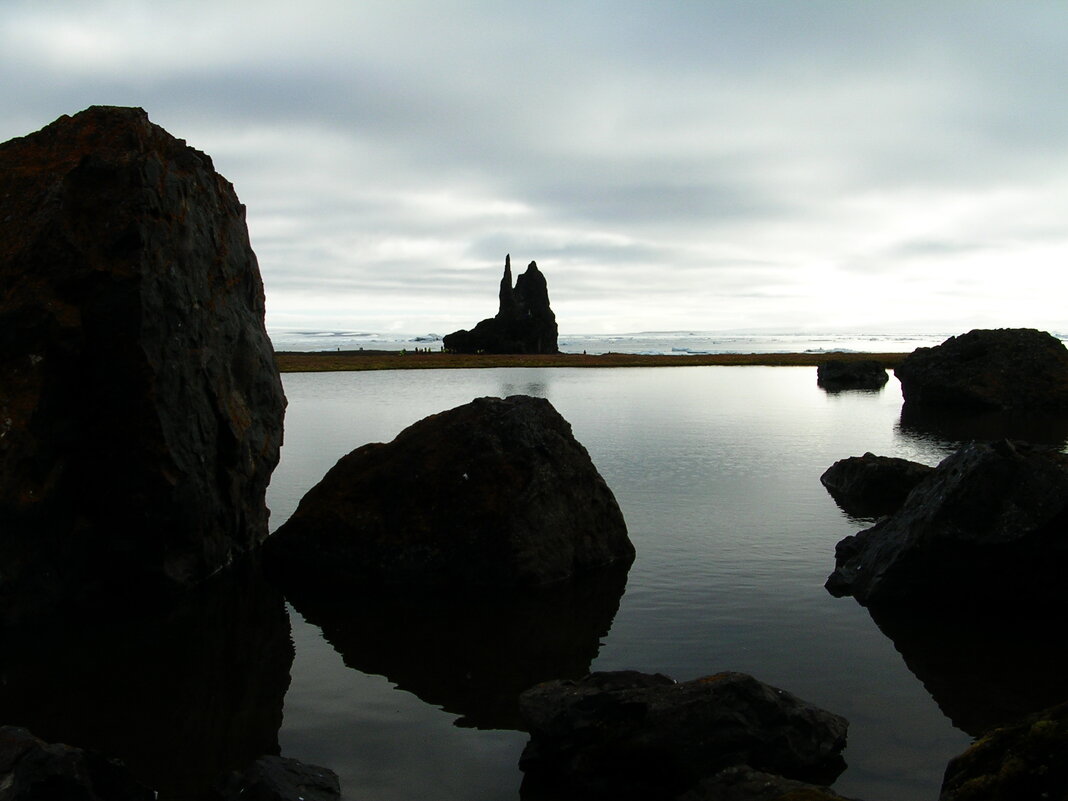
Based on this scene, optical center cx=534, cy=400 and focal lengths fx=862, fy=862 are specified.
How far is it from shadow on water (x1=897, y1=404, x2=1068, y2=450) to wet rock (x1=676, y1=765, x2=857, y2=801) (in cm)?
3159

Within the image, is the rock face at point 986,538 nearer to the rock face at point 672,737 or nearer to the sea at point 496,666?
the sea at point 496,666

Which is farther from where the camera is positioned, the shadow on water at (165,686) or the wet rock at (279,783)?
the shadow on water at (165,686)

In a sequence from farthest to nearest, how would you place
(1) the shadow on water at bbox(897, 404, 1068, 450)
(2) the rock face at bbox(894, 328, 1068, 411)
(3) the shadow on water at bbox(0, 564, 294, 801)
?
(2) the rock face at bbox(894, 328, 1068, 411), (1) the shadow on water at bbox(897, 404, 1068, 450), (3) the shadow on water at bbox(0, 564, 294, 801)

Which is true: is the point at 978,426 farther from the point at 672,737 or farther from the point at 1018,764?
the point at 1018,764

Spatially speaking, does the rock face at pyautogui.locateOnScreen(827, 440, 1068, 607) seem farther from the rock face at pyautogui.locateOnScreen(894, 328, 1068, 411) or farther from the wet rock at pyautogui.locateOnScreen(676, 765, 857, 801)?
the rock face at pyautogui.locateOnScreen(894, 328, 1068, 411)

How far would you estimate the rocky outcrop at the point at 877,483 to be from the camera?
23328 millimetres

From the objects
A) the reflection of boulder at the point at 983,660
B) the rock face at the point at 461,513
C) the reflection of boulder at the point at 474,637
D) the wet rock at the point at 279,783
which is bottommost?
the reflection of boulder at the point at 474,637

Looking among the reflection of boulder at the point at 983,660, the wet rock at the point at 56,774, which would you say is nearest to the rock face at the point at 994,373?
the reflection of boulder at the point at 983,660

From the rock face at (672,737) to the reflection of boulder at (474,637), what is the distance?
1.33m

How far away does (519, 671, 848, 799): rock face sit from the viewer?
342 inches

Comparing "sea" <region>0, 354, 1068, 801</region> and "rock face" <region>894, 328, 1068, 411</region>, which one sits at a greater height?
"rock face" <region>894, 328, 1068, 411</region>

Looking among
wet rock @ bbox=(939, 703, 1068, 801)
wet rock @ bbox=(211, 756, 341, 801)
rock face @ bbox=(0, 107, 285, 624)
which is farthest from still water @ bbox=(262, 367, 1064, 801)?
rock face @ bbox=(0, 107, 285, 624)

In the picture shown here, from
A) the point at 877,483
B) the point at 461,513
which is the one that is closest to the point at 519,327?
the point at 877,483

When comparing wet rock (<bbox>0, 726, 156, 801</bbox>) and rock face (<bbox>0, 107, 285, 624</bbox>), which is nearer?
wet rock (<bbox>0, 726, 156, 801</bbox>)
